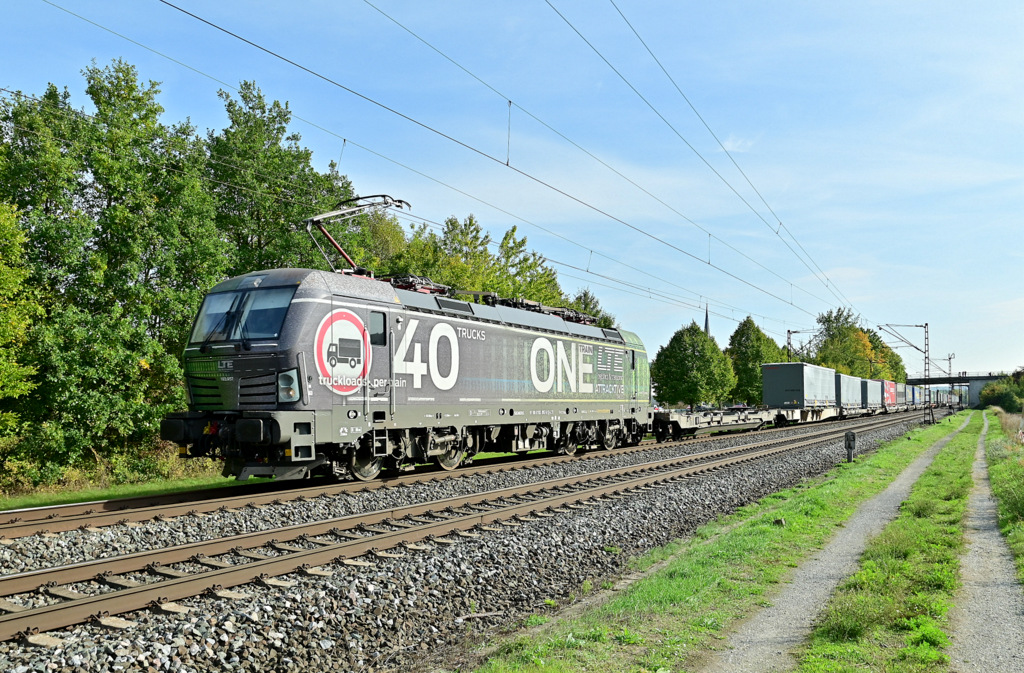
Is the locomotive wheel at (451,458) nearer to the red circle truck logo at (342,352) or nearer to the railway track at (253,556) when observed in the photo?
the railway track at (253,556)

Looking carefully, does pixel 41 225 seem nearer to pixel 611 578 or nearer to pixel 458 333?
pixel 458 333

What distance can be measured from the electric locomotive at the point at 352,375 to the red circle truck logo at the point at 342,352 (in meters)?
0.03

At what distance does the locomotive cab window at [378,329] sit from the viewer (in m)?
14.5

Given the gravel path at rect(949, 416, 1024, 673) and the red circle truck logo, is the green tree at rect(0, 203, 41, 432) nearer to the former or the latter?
the red circle truck logo

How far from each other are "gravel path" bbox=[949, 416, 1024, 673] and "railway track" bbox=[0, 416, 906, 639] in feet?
18.6

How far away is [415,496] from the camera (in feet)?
44.0

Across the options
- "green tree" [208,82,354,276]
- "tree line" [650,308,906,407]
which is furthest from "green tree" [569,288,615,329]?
"green tree" [208,82,354,276]

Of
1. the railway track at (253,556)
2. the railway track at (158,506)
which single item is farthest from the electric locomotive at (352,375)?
the railway track at (253,556)

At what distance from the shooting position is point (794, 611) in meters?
7.23

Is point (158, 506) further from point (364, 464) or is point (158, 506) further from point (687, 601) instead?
point (687, 601)

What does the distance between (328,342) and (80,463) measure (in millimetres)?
9367

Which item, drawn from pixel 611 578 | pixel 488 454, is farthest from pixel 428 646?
pixel 488 454

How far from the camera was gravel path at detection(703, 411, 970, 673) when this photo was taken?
585 cm

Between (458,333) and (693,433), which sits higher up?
(458,333)
